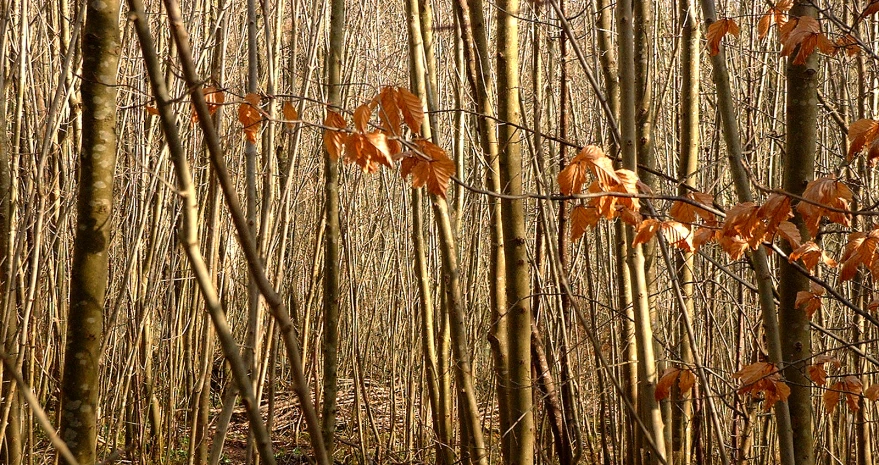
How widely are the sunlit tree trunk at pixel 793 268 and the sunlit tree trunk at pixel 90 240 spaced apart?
4.50 feet

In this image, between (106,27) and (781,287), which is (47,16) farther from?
(781,287)

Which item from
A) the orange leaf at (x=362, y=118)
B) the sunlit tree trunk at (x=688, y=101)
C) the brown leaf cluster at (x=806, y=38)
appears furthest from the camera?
the sunlit tree trunk at (x=688, y=101)

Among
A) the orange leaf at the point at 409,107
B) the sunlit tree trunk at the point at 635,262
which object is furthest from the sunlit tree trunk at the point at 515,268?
the orange leaf at the point at 409,107

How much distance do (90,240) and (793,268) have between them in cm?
145

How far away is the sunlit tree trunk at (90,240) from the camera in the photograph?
1250 millimetres

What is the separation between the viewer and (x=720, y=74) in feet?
5.76

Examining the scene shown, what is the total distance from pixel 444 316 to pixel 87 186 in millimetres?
1778

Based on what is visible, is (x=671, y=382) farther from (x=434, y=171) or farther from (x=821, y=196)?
(x=434, y=171)

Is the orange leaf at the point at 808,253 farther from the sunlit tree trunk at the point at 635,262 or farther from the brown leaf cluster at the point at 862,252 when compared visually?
the sunlit tree trunk at the point at 635,262

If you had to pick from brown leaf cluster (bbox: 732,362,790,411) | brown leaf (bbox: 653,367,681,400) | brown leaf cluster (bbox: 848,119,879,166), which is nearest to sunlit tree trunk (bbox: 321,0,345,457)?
brown leaf (bbox: 653,367,681,400)

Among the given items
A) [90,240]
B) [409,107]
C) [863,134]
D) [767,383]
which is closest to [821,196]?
[863,134]

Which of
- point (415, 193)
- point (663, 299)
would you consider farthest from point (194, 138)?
point (663, 299)

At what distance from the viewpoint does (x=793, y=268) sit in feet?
5.74

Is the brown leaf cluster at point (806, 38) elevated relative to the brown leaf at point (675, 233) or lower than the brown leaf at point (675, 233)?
elevated
